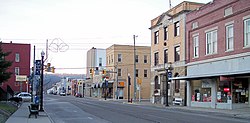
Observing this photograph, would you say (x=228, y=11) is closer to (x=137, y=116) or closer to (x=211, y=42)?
(x=211, y=42)

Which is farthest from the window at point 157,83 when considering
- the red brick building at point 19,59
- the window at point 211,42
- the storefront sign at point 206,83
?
the red brick building at point 19,59

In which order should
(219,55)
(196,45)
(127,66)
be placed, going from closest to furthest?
1. (219,55)
2. (196,45)
3. (127,66)

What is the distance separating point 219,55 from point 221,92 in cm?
367

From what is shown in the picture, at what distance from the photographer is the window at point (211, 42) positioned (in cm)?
3628

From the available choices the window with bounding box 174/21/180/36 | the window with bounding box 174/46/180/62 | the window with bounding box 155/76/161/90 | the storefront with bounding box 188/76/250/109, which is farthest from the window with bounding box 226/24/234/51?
→ the window with bounding box 155/76/161/90

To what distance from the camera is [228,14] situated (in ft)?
111

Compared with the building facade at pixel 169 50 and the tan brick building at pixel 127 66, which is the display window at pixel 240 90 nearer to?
the building facade at pixel 169 50

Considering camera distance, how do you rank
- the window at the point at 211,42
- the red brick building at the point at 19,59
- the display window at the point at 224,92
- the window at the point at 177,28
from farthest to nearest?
the red brick building at the point at 19,59 → the window at the point at 177,28 → the window at the point at 211,42 → the display window at the point at 224,92

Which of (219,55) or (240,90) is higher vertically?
(219,55)

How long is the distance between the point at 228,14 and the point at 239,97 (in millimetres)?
7912

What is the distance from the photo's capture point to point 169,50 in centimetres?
4788

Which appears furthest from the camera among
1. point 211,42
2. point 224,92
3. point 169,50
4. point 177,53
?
point 169,50

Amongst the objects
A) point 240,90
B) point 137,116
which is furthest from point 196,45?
point 137,116

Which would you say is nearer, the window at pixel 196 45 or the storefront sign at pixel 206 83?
the storefront sign at pixel 206 83
